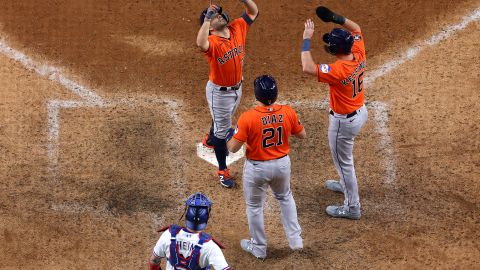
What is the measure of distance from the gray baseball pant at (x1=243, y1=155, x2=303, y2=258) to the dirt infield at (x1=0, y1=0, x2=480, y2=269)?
0.84 feet

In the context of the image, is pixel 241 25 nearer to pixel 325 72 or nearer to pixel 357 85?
pixel 325 72

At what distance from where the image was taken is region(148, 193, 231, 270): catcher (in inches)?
290

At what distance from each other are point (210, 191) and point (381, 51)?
373cm

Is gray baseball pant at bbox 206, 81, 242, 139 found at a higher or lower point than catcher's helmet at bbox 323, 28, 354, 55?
lower

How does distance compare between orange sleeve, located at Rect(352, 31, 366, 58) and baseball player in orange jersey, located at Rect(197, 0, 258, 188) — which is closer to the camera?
orange sleeve, located at Rect(352, 31, 366, 58)

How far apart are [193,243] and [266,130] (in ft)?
5.63

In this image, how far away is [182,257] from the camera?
7.47 m

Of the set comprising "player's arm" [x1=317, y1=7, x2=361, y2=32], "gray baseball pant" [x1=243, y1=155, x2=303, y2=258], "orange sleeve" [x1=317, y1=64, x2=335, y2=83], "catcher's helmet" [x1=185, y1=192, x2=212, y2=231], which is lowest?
"gray baseball pant" [x1=243, y1=155, x2=303, y2=258]

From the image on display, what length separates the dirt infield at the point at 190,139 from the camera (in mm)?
9562

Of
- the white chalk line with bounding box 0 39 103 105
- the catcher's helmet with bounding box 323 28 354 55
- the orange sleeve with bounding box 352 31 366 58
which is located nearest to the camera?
the catcher's helmet with bounding box 323 28 354 55

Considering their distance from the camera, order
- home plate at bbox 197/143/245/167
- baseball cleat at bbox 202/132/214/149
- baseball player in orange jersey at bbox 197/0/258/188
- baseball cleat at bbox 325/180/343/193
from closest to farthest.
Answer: baseball player in orange jersey at bbox 197/0/258/188
baseball cleat at bbox 325/180/343/193
home plate at bbox 197/143/245/167
baseball cleat at bbox 202/132/214/149

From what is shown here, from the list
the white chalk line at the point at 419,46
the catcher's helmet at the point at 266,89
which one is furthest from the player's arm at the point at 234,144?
the white chalk line at the point at 419,46

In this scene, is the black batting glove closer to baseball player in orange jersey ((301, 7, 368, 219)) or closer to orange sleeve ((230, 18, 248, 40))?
baseball player in orange jersey ((301, 7, 368, 219))

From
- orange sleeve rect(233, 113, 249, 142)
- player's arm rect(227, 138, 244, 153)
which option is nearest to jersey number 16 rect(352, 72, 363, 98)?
orange sleeve rect(233, 113, 249, 142)
